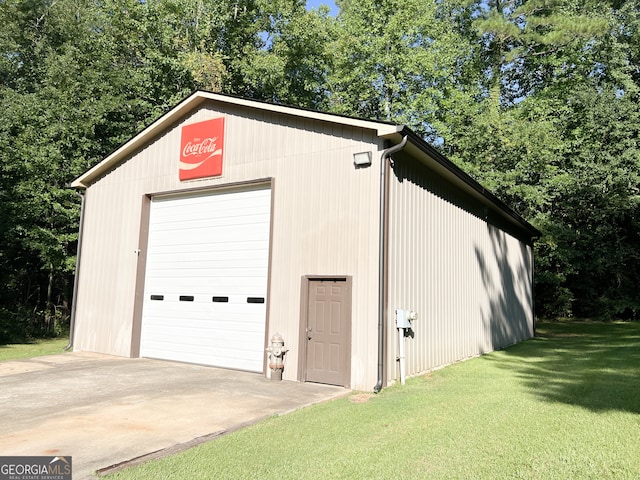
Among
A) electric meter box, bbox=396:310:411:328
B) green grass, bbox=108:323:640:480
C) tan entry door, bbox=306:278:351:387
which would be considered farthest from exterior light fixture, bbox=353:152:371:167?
green grass, bbox=108:323:640:480

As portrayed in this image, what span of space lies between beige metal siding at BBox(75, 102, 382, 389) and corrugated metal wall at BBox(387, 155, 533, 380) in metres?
0.52

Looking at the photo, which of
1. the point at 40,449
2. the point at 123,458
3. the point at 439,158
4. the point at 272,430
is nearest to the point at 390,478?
the point at 272,430

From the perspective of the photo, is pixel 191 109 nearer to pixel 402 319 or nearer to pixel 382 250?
pixel 382 250

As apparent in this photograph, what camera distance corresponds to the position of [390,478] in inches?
154

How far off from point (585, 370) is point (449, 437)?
17.6 feet

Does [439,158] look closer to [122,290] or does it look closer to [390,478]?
[390,478]

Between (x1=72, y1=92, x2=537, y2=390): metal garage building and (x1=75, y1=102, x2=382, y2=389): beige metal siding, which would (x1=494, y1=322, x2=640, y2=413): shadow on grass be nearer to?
(x1=72, y1=92, x2=537, y2=390): metal garage building

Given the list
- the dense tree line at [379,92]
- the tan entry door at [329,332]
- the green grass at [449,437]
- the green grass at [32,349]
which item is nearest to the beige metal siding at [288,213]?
the tan entry door at [329,332]

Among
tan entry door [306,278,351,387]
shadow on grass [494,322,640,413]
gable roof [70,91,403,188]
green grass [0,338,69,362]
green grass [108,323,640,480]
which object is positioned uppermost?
gable roof [70,91,403,188]

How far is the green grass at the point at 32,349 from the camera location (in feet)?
37.9

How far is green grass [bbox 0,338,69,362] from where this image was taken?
1156cm

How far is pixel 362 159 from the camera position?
807cm

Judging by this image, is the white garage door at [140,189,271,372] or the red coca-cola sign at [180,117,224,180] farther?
the red coca-cola sign at [180,117,224,180]

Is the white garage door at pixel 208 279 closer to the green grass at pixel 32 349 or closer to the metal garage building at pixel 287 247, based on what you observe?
the metal garage building at pixel 287 247
